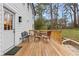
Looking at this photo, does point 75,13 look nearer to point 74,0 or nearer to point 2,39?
point 74,0

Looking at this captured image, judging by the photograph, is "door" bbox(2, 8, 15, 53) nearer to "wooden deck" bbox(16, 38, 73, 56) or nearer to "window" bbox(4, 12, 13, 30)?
"window" bbox(4, 12, 13, 30)

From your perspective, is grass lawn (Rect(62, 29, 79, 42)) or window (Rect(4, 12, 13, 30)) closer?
window (Rect(4, 12, 13, 30))

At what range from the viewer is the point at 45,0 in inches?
186

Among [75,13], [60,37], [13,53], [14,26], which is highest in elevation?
Answer: [75,13]

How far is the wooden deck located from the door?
432mm

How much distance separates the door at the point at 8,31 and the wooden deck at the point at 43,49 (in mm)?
432

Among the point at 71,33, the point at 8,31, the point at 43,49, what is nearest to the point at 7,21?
the point at 8,31

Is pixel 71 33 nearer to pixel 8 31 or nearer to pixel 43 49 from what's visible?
pixel 43 49

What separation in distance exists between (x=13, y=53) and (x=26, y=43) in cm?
163

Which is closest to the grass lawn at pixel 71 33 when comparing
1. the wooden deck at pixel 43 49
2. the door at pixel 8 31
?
the wooden deck at pixel 43 49

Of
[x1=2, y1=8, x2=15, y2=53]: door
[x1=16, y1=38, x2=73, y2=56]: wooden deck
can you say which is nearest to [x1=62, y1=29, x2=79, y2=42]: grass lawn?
[x1=16, y1=38, x2=73, y2=56]: wooden deck

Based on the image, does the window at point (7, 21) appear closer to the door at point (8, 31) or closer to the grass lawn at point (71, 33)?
the door at point (8, 31)

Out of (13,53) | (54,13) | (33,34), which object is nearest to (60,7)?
(54,13)

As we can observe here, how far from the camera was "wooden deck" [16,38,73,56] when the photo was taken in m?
5.32
